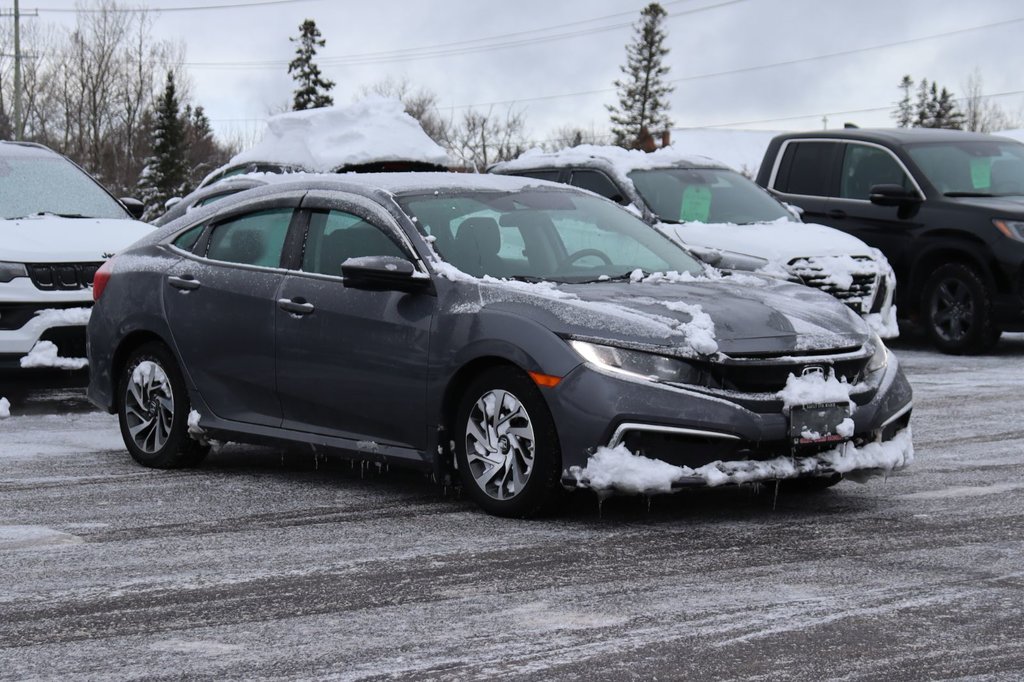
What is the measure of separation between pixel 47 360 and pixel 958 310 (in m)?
8.33

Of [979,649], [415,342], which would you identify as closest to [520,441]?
[415,342]

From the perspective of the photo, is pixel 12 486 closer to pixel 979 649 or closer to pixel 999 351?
pixel 979 649

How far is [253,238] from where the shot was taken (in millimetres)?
8648

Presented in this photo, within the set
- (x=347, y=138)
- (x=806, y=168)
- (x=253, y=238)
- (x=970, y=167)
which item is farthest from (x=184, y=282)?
(x=347, y=138)

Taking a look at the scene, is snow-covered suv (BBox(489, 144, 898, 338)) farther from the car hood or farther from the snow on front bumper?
the snow on front bumper

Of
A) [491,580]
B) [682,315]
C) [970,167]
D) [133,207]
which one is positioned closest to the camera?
[491,580]

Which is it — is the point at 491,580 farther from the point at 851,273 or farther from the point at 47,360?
the point at 851,273

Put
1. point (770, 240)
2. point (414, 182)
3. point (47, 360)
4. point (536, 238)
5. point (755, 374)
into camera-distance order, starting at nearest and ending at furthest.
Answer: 1. point (755, 374)
2. point (536, 238)
3. point (414, 182)
4. point (47, 360)
5. point (770, 240)

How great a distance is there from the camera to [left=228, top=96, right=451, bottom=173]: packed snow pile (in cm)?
2389

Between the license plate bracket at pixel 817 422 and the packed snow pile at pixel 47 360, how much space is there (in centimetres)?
599

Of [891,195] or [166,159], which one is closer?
[891,195]

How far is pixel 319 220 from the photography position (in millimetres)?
8297

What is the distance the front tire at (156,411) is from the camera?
28.9 ft

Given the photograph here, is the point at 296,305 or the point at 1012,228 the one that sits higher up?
the point at 1012,228
